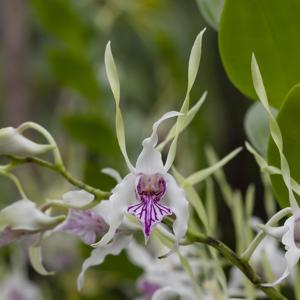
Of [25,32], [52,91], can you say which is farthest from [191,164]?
[52,91]

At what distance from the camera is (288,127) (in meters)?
0.43

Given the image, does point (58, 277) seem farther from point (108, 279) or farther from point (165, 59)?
point (165, 59)

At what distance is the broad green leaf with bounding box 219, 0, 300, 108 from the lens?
1.46 feet

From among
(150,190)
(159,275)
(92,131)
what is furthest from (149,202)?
(92,131)

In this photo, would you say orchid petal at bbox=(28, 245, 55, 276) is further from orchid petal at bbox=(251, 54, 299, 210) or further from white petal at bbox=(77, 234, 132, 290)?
orchid petal at bbox=(251, 54, 299, 210)

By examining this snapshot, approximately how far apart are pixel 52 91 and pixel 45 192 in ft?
2.06

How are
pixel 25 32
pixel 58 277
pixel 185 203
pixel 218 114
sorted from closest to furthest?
pixel 185 203
pixel 58 277
pixel 25 32
pixel 218 114

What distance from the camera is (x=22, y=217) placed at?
0.43m

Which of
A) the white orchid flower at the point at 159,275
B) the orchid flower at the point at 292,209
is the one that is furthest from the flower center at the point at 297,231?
the white orchid flower at the point at 159,275

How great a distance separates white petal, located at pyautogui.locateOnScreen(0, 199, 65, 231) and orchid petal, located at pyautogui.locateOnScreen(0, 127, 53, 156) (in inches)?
1.4

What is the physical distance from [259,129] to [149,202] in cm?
16

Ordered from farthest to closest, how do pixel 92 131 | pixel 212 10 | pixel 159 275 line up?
pixel 92 131
pixel 159 275
pixel 212 10

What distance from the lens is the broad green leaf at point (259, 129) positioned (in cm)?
52

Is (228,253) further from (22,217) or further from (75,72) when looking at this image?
(75,72)
